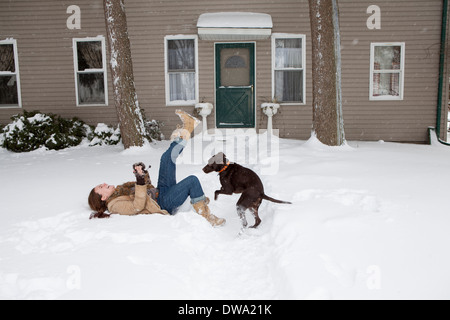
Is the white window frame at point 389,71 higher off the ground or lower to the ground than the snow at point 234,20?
lower

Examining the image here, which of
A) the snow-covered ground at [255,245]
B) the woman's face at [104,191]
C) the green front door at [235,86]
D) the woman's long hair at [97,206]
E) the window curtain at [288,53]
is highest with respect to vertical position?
the window curtain at [288,53]

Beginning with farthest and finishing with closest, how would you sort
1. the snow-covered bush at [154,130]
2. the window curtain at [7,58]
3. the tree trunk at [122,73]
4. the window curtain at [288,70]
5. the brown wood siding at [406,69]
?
1. the window curtain at [7,58]
2. the window curtain at [288,70]
3. the brown wood siding at [406,69]
4. the snow-covered bush at [154,130]
5. the tree trunk at [122,73]

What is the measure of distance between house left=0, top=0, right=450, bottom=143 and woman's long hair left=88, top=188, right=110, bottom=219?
6.87m

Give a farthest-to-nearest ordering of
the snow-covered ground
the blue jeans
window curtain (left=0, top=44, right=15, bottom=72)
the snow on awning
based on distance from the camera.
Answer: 1. window curtain (left=0, top=44, right=15, bottom=72)
2. the snow on awning
3. the blue jeans
4. the snow-covered ground

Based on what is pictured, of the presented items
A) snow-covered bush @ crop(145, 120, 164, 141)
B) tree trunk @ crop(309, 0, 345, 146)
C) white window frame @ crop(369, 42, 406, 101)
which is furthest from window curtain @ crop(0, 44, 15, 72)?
white window frame @ crop(369, 42, 406, 101)

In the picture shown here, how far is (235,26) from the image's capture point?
920 cm

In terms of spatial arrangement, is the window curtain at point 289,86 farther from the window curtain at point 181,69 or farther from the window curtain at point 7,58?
the window curtain at point 7,58

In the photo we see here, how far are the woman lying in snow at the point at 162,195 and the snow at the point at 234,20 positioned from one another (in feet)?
19.9

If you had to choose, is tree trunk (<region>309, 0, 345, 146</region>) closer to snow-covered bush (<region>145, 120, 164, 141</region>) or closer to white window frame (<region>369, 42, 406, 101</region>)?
white window frame (<region>369, 42, 406, 101</region>)

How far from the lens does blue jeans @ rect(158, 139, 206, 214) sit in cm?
388

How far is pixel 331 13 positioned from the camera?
7281 millimetres

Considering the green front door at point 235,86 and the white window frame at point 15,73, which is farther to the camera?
the white window frame at point 15,73

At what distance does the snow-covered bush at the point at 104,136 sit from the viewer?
9.63 m

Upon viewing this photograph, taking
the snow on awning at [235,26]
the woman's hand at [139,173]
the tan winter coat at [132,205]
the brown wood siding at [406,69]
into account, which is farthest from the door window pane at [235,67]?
the woman's hand at [139,173]
